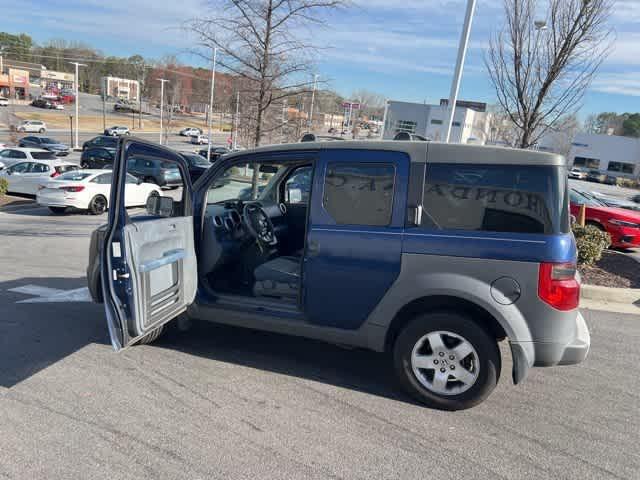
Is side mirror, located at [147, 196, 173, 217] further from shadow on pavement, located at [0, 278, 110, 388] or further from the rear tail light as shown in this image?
the rear tail light

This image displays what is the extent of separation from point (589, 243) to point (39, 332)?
750 cm

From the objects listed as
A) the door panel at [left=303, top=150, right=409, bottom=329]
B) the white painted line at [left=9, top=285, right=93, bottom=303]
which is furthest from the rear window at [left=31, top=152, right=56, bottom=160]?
the door panel at [left=303, top=150, right=409, bottom=329]

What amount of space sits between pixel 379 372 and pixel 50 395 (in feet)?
8.30

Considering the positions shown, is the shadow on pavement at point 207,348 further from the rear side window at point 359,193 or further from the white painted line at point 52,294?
the rear side window at point 359,193

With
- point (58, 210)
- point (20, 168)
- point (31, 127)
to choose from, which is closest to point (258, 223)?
point (58, 210)

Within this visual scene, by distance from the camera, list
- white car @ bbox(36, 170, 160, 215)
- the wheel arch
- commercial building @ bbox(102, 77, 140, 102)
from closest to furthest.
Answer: the wheel arch
white car @ bbox(36, 170, 160, 215)
commercial building @ bbox(102, 77, 140, 102)

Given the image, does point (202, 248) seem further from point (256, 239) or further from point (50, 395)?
point (50, 395)

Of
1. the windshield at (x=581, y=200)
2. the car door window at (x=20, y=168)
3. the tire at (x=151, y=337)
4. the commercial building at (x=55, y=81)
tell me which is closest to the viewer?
the tire at (x=151, y=337)

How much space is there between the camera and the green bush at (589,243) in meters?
7.62


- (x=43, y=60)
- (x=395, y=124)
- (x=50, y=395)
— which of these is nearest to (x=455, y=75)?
(x=50, y=395)

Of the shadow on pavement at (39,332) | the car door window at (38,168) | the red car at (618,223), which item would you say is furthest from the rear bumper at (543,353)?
the car door window at (38,168)

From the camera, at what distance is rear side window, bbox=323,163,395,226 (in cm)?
366

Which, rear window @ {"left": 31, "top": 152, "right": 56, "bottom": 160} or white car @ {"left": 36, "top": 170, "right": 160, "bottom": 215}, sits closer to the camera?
white car @ {"left": 36, "top": 170, "right": 160, "bottom": 215}

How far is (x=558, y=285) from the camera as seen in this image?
10.8ft
